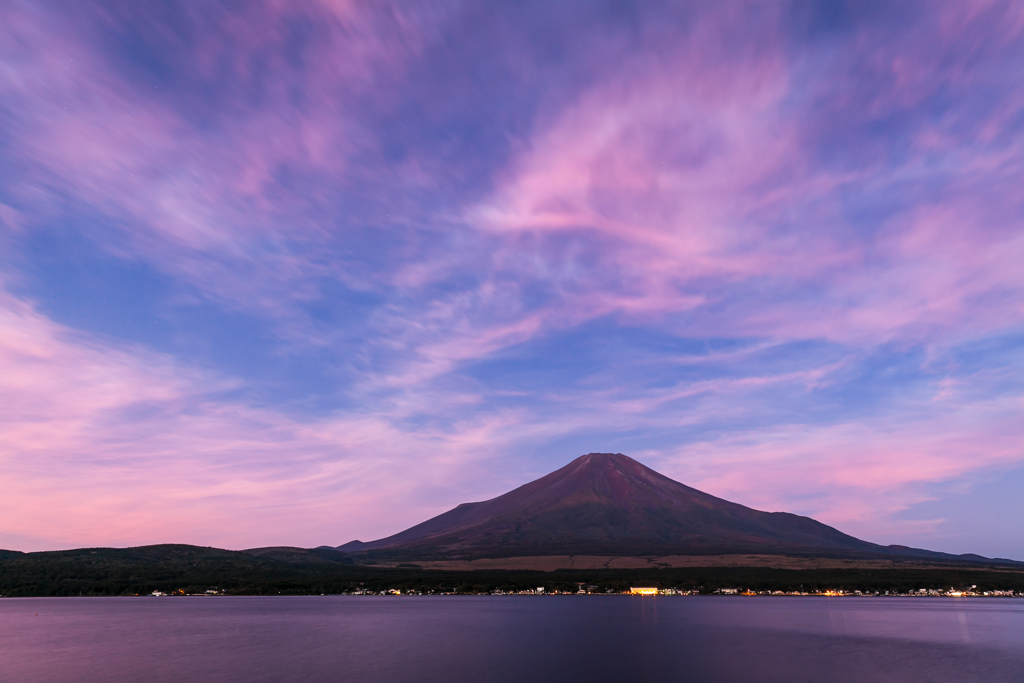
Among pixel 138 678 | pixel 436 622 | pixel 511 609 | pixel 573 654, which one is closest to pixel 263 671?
pixel 138 678

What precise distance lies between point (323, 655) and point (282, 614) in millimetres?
87095

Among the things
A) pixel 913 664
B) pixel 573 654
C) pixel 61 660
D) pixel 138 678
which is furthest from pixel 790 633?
pixel 61 660

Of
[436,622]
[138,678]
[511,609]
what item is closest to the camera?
[138,678]

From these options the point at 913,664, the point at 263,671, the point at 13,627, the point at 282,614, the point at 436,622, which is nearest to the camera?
the point at 263,671

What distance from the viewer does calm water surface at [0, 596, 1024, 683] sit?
216 feet

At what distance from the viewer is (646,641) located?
92625 mm

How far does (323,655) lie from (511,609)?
97983mm

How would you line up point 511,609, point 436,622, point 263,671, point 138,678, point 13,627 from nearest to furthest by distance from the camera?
point 138,678
point 263,671
point 13,627
point 436,622
point 511,609

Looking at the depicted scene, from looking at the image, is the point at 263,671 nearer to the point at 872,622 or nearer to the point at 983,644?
the point at 983,644

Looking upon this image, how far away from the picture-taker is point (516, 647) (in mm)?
87250

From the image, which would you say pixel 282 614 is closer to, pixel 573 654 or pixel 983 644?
pixel 573 654

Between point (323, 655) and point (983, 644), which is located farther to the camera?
point (983, 644)

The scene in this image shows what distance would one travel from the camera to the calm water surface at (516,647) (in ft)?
216

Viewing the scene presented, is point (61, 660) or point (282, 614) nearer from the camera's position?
point (61, 660)
